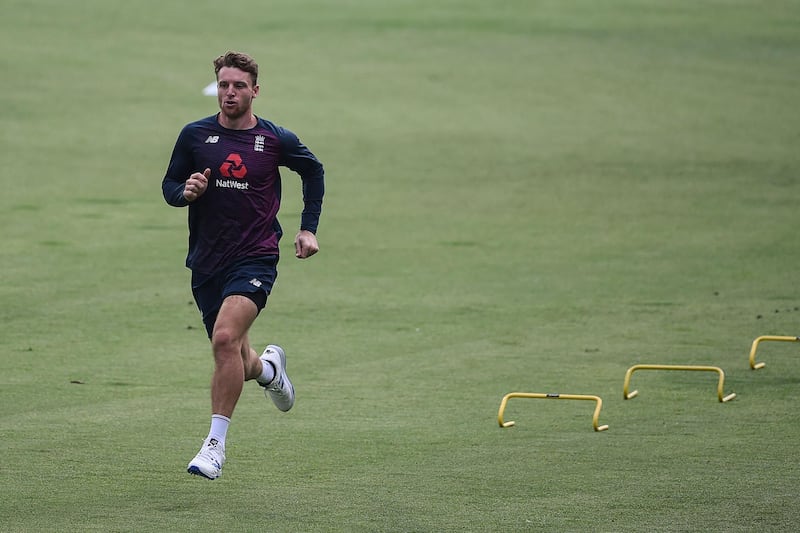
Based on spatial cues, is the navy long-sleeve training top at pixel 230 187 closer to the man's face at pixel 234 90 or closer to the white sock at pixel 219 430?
the man's face at pixel 234 90

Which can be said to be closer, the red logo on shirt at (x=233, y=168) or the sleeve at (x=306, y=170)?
the red logo on shirt at (x=233, y=168)

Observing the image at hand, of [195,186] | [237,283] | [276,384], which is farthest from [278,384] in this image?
[195,186]

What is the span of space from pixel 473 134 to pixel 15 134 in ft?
27.8

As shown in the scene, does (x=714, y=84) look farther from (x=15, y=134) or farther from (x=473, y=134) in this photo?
(x=15, y=134)

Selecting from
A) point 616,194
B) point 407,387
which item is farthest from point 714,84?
point 407,387

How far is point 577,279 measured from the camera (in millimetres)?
17312

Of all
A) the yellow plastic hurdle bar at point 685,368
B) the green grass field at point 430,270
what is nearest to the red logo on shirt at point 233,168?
the green grass field at point 430,270

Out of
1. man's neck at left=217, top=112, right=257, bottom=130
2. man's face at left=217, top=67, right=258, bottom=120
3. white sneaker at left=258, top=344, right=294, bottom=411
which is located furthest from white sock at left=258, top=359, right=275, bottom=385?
man's face at left=217, top=67, right=258, bottom=120

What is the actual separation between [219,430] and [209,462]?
1.17ft

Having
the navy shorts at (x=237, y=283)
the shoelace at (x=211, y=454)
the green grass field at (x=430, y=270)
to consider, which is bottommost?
the green grass field at (x=430, y=270)

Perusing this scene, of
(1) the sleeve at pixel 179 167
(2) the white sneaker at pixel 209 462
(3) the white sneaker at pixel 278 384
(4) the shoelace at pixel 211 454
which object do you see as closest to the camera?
(2) the white sneaker at pixel 209 462

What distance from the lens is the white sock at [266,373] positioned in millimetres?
9141

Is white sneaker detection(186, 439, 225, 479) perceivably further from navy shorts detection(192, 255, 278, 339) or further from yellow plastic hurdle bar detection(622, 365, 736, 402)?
yellow plastic hurdle bar detection(622, 365, 736, 402)

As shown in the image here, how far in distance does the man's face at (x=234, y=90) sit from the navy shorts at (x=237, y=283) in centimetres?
90
